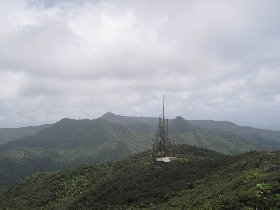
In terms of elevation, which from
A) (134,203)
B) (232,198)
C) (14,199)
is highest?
(232,198)

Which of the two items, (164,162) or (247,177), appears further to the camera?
(164,162)

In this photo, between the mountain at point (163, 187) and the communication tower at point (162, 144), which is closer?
the mountain at point (163, 187)

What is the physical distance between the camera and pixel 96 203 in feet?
211

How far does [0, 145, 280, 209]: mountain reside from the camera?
38.2m

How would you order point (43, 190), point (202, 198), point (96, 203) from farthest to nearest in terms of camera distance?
point (43, 190), point (96, 203), point (202, 198)

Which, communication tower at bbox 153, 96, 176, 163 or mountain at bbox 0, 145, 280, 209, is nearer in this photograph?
mountain at bbox 0, 145, 280, 209

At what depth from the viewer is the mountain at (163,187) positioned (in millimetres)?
38156

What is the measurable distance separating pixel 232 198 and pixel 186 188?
66.2 ft

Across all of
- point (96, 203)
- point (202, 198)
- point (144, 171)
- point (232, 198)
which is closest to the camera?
point (232, 198)

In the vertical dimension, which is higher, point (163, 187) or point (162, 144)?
point (162, 144)

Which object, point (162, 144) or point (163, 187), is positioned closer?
point (163, 187)

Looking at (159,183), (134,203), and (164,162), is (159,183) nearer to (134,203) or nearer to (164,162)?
(134,203)

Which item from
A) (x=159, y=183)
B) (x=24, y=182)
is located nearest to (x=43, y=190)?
(x=24, y=182)

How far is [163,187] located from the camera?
61.0 metres
